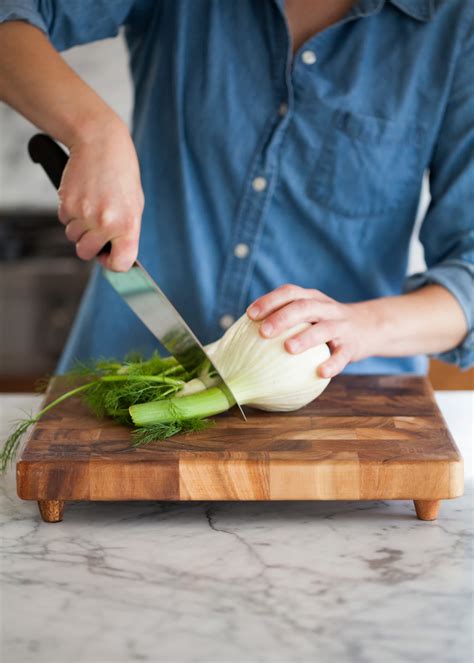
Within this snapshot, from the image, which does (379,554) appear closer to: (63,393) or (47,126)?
(63,393)

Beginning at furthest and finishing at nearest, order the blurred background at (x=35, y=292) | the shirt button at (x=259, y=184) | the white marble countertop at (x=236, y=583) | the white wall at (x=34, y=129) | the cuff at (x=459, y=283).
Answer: the white wall at (x=34, y=129)
the blurred background at (x=35, y=292)
the shirt button at (x=259, y=184)
the cuff at (x=459, y=283)
the white marble countertop at (x=236, y=583)

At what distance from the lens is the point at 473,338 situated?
1470mm

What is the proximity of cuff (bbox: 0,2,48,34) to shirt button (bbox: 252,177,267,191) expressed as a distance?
1.36ft

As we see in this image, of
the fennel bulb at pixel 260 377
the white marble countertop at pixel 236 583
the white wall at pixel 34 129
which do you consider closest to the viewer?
the white marble countertop at pixel 236 583

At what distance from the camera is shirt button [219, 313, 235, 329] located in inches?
61.9

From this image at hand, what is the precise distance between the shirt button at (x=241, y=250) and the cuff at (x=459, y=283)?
0.91ft

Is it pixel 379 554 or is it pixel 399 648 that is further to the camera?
pixel 379 554

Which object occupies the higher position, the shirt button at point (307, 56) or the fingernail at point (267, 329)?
the shirt button at point (307, 56)

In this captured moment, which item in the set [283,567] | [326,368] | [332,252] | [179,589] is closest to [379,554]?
[283,567]

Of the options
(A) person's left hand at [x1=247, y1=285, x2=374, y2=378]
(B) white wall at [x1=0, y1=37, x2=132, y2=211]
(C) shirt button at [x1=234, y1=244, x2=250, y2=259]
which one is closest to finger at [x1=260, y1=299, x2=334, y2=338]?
(A) person's left hand at [x1=247, y1=285, x2=374, y2=378]

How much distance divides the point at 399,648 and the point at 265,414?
485 millimetres

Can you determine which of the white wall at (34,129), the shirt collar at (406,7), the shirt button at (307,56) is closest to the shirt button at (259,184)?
the shirt button at (307,56)

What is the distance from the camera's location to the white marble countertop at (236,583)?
0.76m

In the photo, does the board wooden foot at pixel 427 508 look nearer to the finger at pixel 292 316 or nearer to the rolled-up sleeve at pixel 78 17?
the finger at pixel 292 316
